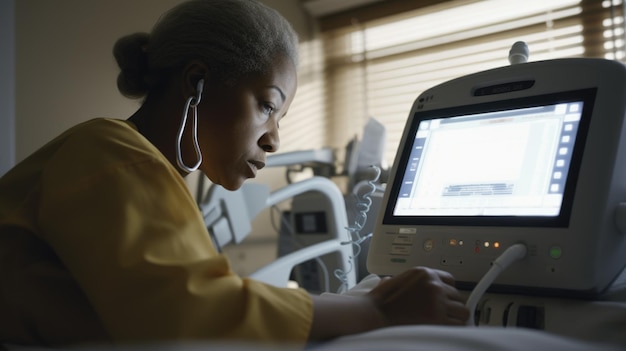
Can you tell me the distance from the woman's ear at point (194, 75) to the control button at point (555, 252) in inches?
23.1

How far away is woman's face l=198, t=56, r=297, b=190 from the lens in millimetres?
901

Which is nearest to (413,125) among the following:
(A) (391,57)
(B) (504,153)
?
(B) (504,153)

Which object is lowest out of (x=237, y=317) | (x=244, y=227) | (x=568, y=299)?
(x=244, y=227)

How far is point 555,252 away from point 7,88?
5.48ft

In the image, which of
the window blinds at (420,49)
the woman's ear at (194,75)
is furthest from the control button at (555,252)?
the window blinds at (420,49)

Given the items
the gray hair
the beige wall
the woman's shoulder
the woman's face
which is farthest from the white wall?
the woman's shoulder

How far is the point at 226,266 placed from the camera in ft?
1.87

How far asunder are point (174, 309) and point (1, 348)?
0.92 ft

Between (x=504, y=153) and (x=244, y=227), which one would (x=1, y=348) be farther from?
(x=244, y=227)

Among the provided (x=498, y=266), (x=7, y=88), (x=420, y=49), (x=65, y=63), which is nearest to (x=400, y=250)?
(x=498, y=266)

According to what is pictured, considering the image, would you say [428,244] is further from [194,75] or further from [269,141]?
[194,75]

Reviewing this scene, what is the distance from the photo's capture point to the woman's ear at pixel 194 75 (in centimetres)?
89

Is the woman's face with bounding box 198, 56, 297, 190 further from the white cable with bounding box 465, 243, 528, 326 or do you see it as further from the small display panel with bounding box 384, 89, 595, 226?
the white cable with bounding box 465, 243, 528, 326

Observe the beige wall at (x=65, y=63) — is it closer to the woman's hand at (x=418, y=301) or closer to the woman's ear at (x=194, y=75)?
the woman's ear at (x=194, y=75)
